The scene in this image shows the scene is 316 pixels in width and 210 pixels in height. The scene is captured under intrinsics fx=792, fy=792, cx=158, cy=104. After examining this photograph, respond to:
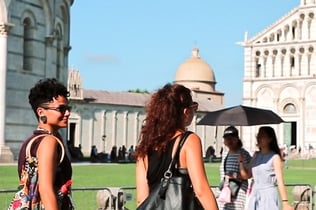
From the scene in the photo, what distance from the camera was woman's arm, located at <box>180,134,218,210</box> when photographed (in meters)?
4.45

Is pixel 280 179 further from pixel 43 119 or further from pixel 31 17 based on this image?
pixel 31 17

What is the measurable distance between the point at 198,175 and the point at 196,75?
7572cm

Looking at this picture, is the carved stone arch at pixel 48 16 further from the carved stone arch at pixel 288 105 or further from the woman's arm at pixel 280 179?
the carved stone arch at pixel 288 105

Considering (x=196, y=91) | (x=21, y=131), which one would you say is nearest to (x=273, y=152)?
(x=21, y=131)

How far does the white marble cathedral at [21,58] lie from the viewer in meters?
23.9

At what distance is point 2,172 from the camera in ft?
69.1

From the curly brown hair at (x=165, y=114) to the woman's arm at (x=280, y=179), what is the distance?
145 inches

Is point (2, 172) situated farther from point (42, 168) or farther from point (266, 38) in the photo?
point (266, 38)

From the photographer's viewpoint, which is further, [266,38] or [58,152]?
[266,38]

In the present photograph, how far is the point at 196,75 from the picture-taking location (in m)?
80.0

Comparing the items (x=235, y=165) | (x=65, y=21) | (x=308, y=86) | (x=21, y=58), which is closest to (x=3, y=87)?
(x=21, y=58)

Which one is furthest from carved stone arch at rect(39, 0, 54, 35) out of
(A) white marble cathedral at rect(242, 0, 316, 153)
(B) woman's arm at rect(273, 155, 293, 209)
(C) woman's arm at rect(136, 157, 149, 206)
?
(A) white marble cathedral at rect(242, 0, 316, 153)

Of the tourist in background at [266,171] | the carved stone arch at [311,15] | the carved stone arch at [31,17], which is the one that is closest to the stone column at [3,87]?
the carved stone arch at [31,17]

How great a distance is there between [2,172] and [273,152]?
13757mm
